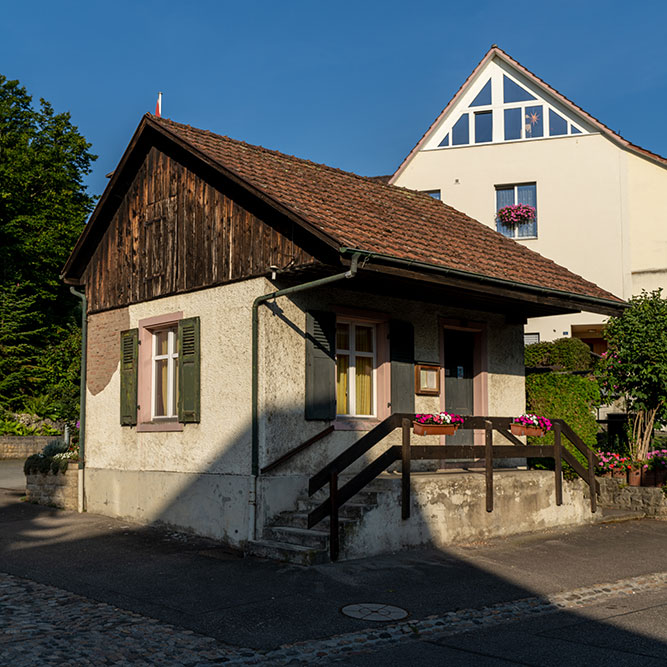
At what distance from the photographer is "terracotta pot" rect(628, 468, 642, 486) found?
14.4 metres

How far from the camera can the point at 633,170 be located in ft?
79.9

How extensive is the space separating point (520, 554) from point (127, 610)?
496 centimetres

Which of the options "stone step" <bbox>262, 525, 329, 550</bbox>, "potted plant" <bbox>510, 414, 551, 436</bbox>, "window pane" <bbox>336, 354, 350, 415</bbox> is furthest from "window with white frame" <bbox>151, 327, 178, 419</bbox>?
"potted plant" <bbox>510, 414, 551, 436</bbox>

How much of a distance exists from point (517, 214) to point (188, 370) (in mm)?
16266

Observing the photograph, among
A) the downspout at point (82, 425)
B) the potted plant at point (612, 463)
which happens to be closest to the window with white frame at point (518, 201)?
the potted plant at point (612, 463)

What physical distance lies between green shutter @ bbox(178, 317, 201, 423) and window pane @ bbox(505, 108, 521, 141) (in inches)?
671

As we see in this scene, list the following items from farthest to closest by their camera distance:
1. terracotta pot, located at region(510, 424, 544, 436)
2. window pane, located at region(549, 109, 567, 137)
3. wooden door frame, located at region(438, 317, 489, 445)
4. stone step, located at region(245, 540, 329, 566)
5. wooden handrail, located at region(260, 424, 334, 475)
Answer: window pane, located at region(549, 109, 567, 137) < wooden door frame, located at region(438, 317, 489, 445) < terracotta pot, located at region(510, 424, 544, 436) < wooden handrail, located at region(260, 424, 334, 475) < stone step, located at region(245, 540, 329, 566)

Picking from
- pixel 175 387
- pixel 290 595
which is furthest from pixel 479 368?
pixel 290 595

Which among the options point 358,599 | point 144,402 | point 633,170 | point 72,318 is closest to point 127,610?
point 358,599

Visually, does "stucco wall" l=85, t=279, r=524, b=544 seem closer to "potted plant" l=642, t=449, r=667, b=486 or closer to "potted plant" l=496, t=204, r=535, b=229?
"potted plant" l=642, t=449, r=667, b=486

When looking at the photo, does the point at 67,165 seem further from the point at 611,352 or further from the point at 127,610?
the point at 127,610

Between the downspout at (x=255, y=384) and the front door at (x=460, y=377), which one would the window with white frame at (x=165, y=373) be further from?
the front door at (x=460, y=377)

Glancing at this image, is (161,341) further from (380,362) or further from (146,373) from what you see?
(380,362)

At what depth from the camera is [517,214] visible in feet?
84.3
